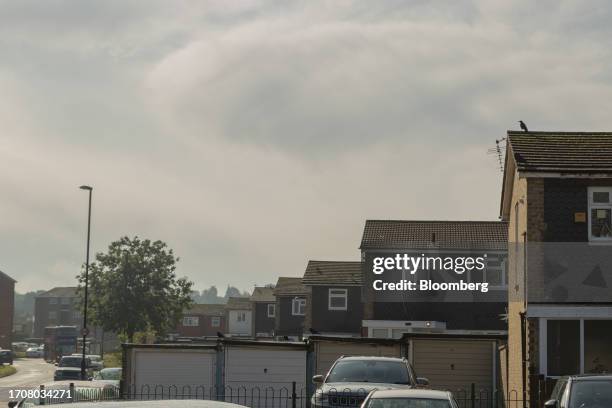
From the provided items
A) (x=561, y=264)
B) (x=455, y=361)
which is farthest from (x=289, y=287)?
(x=561, y=264)

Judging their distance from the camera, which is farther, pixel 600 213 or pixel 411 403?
pixel 600 213

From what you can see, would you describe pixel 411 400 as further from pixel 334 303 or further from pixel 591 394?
pixel 334 303

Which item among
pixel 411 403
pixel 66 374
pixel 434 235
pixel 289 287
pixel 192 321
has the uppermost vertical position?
pixel 434 235

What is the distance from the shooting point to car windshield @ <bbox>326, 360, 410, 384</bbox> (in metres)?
22.6

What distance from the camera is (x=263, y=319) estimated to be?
105188 mm

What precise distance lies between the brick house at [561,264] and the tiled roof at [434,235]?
24828mm

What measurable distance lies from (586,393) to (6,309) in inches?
4922

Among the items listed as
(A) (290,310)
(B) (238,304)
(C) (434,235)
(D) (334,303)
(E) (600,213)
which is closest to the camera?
(E) (600,213)

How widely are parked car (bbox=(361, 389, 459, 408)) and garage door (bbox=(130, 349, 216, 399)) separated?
51.4 ft

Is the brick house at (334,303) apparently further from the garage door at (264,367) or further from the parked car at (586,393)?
the parked car at (586,393)

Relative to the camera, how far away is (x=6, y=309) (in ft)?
439

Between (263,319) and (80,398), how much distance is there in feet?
266

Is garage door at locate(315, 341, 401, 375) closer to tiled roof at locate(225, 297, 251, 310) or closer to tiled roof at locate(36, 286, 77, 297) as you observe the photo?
tiled roof at locate(225, 297, 251, 310)

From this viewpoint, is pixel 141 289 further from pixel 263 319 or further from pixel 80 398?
pixel 80 398
